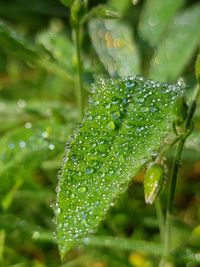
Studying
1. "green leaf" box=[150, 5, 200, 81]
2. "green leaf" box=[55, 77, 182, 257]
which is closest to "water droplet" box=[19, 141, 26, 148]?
"green leaf" box=[55, 77, 182, 257]

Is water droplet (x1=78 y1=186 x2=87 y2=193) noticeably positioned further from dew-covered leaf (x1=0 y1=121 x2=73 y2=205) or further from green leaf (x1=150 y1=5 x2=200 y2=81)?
green leaf (x1=150 y1=5 x2=200 y2=81)

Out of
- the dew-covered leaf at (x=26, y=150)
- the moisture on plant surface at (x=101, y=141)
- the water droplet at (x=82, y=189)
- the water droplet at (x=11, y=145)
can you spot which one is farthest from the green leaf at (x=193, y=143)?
the water droplet at (x=82, y=189)

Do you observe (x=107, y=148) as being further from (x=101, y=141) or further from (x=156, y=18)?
(x=156, y=18)

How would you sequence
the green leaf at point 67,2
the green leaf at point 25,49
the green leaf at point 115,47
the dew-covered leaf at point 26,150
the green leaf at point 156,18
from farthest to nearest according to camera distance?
the green leaf at point 156,18 < the green leaf at point 115,47 < the green leaf at point 25,49 < the dew-covered leaf at point 26,150 < the green leaf at point 67,2

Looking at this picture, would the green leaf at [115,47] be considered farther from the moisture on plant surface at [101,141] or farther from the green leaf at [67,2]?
the green leaf at [67,2]

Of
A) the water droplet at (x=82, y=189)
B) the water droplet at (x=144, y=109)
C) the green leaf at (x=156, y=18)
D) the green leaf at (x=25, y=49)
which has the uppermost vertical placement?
the green leaf at (x=156, y=18)

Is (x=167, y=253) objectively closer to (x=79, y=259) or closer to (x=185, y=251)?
(x=185, y=251)

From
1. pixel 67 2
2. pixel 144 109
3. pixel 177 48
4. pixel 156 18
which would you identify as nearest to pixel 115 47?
pixel 177 48
